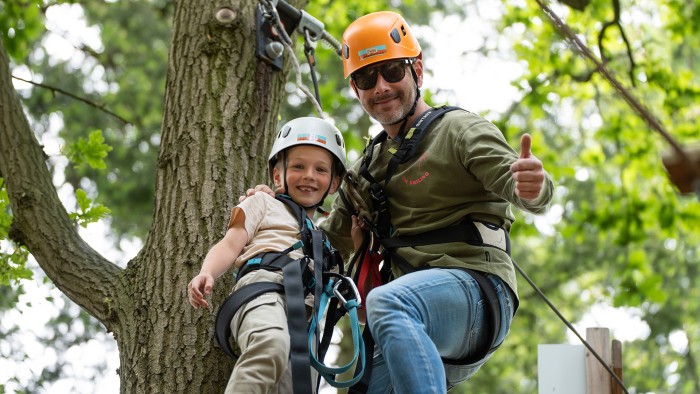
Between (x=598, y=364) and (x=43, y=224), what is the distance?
274 centimetres

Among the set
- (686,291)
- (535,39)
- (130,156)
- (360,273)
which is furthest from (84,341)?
(360,273)

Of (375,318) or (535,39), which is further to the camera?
(535,39)

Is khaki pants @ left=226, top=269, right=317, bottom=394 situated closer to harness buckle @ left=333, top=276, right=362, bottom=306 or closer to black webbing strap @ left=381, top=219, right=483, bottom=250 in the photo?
harness buckle @ left=333, top=276, right=362, bottom=306

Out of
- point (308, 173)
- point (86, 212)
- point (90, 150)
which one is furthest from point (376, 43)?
point (90, 150)

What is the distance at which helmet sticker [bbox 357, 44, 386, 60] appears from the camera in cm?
340

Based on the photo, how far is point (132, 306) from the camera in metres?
3.59

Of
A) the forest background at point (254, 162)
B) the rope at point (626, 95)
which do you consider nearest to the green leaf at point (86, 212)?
the forest background at point (254, 162)

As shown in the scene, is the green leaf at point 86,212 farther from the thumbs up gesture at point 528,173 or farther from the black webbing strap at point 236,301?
the thumbs up gesture at point 528,173

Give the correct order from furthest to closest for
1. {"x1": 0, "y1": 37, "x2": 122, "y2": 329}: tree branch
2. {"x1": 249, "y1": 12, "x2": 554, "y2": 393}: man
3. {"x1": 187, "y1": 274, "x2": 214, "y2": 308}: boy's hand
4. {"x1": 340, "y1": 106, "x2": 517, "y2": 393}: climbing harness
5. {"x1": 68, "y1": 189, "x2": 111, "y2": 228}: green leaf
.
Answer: {"x1": 68, "y1": 189, "x2": 111, "y2": 228}: green leaf < {"x1": 0, "y1": 37, "x2": 122, "y2": 329}: tree branch < {"x1": 340, "y1": 106, "x2": 517, "y2": 393}: climbing harness < {"x1": 187, "y1": 274, "x2": 214, "y2": 308}: boy's hand < {"x1": 249, "y1": 12, "x2": 554, "y2": 393}: man

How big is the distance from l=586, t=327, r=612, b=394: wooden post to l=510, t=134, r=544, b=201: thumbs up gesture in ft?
5.37

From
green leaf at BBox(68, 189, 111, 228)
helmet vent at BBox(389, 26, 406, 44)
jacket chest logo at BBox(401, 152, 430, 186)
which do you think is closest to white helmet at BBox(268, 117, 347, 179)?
jacket chest logo at BBox(401, 152, 430, 186)

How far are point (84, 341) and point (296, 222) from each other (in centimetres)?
971

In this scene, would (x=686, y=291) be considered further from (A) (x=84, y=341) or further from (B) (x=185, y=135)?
(B) (x=185, y=135)

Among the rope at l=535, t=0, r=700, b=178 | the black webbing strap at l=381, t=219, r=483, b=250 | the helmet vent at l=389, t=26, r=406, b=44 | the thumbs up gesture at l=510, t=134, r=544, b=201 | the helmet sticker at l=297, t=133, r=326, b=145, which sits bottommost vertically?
the rope at l=535, t=0, r=700, b=178
